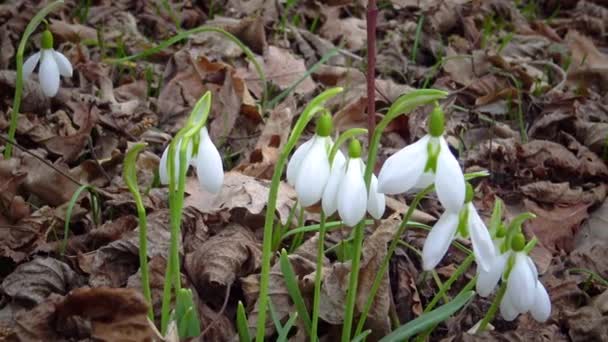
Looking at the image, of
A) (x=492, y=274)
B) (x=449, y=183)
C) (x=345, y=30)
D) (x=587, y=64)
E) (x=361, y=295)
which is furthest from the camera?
(x=345, y=30)

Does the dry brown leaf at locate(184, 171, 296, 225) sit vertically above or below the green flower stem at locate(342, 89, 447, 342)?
below

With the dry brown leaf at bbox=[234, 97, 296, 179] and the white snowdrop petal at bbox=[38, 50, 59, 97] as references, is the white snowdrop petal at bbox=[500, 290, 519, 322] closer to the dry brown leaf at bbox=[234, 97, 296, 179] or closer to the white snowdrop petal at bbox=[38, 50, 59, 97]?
the dry brown leaf at bbox=[234, 97, 296, 179]

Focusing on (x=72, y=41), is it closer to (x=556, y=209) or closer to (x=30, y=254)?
(x=30, y=254)

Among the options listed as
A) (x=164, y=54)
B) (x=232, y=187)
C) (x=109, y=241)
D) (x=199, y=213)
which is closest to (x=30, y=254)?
(x=109, y=241)

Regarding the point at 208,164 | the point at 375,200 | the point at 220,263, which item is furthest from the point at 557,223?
the point at 208,164

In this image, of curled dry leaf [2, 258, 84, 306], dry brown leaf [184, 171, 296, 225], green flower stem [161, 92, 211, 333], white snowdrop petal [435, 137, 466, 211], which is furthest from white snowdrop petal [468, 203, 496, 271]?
curled dry leaf [2, 258, 84, 306]

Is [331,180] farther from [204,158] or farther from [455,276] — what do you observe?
[455,276]
